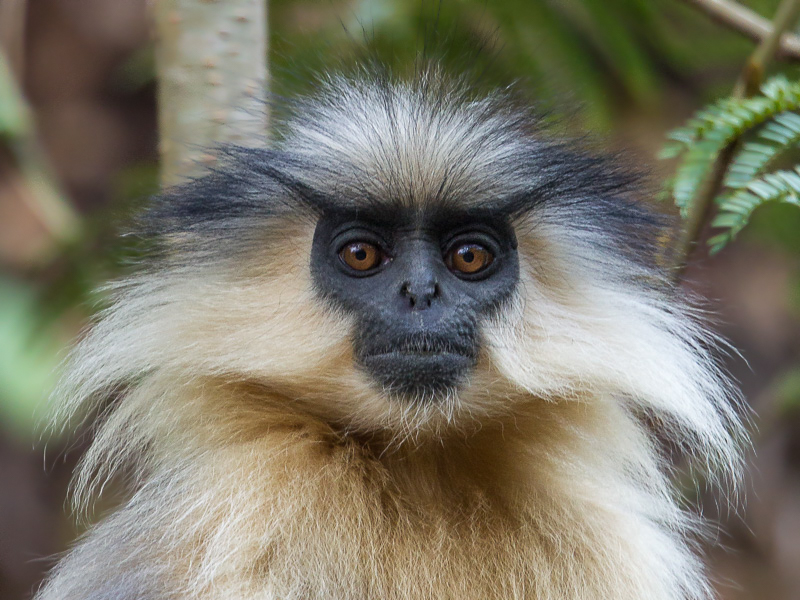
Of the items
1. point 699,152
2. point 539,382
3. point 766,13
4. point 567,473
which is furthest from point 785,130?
point 766,13

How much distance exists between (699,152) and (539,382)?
82 centimetres

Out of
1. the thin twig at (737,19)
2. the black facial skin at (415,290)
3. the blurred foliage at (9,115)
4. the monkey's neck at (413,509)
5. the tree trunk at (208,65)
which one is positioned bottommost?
the monkey's neck at (413,509)

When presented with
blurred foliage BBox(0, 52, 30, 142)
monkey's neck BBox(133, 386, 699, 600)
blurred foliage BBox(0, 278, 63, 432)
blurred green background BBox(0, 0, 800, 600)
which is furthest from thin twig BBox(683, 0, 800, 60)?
blurred foliage BBox(0, 52, 30, 142)

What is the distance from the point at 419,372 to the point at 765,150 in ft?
3.86

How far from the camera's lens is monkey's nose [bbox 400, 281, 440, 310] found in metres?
2.46

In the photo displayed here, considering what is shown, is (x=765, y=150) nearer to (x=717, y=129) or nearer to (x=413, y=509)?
(x=717, y=129)

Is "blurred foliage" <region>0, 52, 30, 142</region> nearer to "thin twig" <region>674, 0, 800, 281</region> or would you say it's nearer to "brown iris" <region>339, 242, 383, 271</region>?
"brown iris" <region>339, 242, 383, 271</region>

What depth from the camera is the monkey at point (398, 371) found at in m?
2.51

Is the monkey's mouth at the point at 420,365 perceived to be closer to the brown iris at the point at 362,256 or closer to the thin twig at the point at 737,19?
the brown iris at the point at 362,256

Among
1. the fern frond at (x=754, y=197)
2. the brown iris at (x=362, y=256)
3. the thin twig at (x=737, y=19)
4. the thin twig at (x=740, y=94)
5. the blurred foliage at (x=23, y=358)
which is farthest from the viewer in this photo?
the blurred foliage at (x=23, y=358)

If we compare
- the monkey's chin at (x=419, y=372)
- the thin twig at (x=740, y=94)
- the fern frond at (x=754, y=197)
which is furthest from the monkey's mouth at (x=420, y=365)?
the thin twig at (x=740, y=94)

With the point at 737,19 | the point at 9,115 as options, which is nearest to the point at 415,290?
the point at 737,19

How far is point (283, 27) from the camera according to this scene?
446cm

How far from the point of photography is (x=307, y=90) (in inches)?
122
